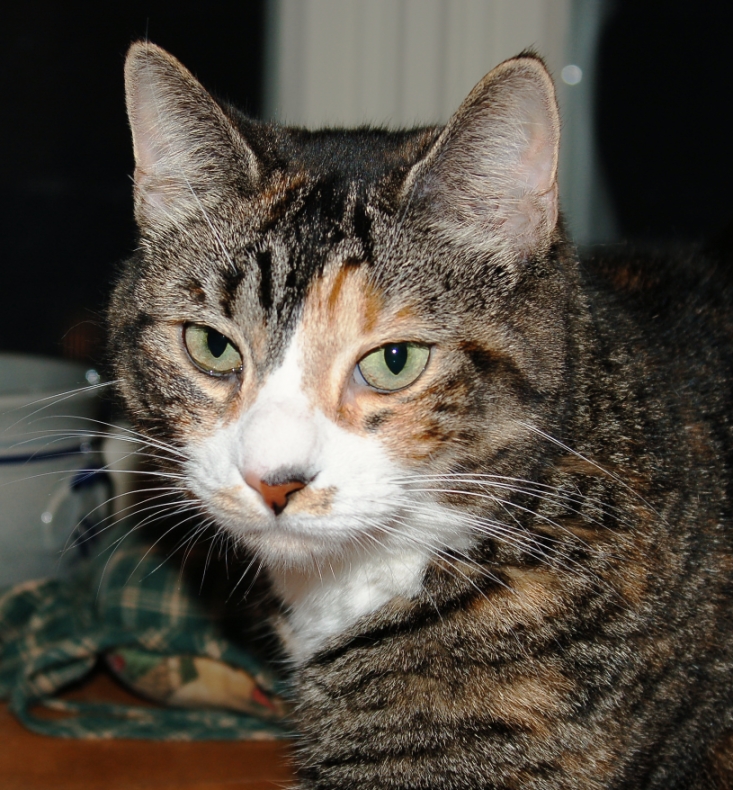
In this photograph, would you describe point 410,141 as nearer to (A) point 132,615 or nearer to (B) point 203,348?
(B) point 203,348

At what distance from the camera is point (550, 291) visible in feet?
3.58

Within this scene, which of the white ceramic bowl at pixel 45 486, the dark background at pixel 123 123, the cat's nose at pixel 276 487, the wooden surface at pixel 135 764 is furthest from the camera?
the dark background at pixel 123 123

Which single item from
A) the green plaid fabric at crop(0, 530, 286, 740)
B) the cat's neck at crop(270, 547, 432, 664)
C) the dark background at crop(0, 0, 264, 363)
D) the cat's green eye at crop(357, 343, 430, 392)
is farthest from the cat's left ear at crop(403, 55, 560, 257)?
the dark background at crop(0, 0, 264, 363)

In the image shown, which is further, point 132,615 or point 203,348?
point 132,615

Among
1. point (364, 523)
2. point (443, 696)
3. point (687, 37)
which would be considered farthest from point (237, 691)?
point (687, 37)

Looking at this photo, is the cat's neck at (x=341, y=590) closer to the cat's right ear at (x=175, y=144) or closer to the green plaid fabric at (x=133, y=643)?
A: the green plaid fabric at (x=133, y=643)

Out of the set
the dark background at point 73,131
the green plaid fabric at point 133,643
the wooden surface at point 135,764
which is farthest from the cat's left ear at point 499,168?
the dark background at point 73,131

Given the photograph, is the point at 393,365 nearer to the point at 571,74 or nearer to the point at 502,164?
the point at 502,164

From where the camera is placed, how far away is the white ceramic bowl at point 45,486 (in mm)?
1664

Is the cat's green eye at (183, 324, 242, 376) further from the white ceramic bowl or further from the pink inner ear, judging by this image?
the white ceramic bowl

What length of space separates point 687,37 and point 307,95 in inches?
36.9

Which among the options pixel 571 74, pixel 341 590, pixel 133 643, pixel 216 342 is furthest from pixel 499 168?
pixel 571 74

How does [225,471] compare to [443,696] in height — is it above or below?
above

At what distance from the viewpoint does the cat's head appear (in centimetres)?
99
